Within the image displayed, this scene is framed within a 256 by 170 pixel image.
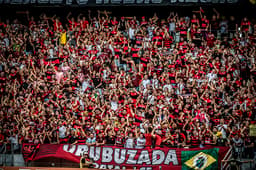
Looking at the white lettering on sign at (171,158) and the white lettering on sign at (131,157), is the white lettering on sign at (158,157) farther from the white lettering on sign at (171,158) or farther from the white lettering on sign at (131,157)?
the white lettering on sign at (131,157)

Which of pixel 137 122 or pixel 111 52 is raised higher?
pixel 111 52

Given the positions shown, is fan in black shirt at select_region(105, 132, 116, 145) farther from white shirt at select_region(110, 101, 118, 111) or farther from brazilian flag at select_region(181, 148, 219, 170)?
brazilian flag at select_region(181, 148, 219, 170)

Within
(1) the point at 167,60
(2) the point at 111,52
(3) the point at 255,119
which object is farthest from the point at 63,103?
(3) the point at 255,119

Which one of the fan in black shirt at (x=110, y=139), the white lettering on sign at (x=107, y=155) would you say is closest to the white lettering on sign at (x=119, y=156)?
the white lettering on sign at (x=107, y=155)

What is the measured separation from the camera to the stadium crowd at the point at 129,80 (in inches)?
577

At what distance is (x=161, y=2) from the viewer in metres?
16.2

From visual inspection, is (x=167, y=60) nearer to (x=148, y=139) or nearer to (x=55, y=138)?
(x=148, y=139)

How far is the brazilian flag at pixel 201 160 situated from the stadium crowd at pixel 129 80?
1.15m

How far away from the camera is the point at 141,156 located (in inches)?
523

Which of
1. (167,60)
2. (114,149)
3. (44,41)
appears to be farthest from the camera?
(44,41)

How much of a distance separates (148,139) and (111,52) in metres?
5.12

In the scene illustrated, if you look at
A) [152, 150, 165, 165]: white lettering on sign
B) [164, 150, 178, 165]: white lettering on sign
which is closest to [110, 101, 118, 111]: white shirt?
[152, 150, 165, 165]: white lettering on sign

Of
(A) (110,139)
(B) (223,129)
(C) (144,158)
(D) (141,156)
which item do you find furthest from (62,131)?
(B) (223,129)

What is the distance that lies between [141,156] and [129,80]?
4.18 metres
